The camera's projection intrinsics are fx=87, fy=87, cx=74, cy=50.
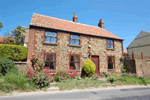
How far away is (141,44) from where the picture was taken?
70.6 ft

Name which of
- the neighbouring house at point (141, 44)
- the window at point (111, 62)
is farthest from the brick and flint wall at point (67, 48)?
the neighbouring house at point (141, 44)

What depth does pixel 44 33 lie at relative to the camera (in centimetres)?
1021

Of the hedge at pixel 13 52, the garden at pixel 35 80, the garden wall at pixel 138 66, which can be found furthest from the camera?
the garden wall at pixel 138 66

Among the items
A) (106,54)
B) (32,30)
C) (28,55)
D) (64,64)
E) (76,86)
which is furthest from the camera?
(106,54)

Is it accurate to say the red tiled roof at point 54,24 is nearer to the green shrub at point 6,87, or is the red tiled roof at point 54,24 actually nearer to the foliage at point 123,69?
the foliage at point 123,69

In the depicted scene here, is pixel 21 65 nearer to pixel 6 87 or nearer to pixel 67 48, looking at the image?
pixel 6 87

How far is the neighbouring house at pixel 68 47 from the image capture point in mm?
9906

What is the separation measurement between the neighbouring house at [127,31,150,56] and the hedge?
2421 centimetres

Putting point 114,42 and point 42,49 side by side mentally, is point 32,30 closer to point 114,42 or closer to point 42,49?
point 42,49

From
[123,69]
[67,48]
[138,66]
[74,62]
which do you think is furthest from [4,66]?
[138,66]

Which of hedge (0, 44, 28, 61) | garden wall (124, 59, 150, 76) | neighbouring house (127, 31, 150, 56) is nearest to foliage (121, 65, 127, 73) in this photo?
garden wall (124, 59, 150, 76)

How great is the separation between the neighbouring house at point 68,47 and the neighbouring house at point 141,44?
10.5 meters

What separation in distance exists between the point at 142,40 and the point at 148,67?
36.2ft

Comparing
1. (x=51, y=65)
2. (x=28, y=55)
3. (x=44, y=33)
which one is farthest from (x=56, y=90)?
(x=44, y=33)
